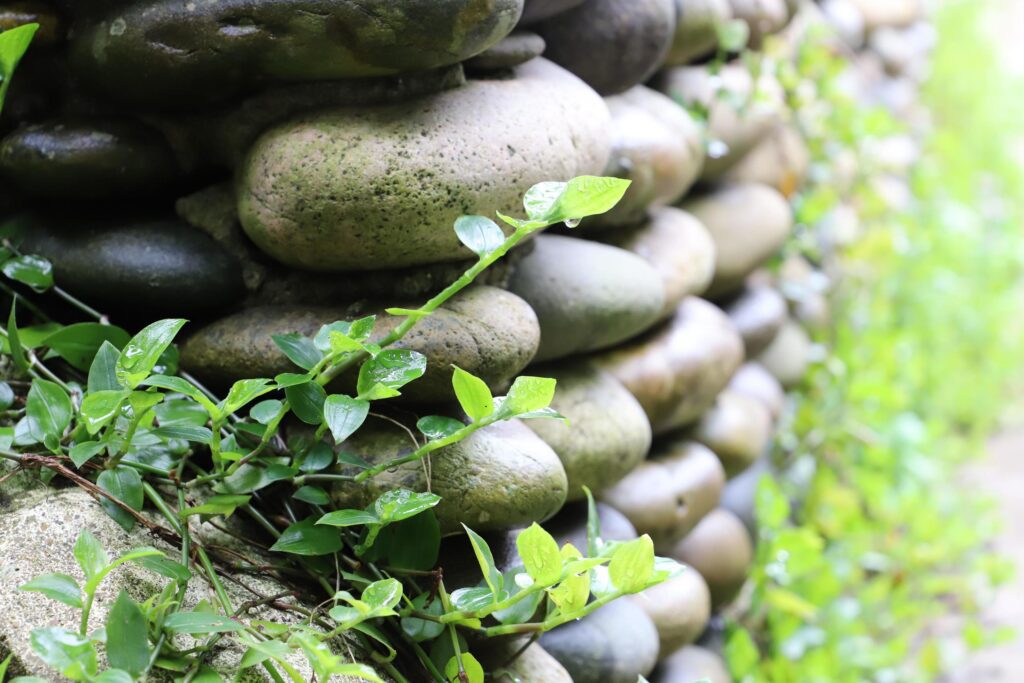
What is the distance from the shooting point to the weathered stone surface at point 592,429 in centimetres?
103

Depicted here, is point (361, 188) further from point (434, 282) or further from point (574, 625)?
point (574, 625)

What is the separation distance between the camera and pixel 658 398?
4.21ft

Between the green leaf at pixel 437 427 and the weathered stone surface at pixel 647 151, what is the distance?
468mm

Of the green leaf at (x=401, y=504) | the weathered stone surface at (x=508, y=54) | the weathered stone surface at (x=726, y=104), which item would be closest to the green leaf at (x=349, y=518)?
the green leaf at (x=401, y=504)

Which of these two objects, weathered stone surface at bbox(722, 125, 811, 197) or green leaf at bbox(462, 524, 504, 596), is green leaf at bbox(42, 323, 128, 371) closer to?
green leaf at bbox(462, 524, 504, 596)

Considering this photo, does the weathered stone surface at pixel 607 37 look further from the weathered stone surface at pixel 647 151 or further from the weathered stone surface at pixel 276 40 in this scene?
the weathered stone surface at pixel 276 40

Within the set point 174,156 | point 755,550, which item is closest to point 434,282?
point 174,156

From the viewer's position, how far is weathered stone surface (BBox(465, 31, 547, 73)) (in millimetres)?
960

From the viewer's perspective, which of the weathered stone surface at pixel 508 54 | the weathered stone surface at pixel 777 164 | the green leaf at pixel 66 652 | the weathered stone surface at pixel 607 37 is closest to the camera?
the green leaf at pixel 66 652

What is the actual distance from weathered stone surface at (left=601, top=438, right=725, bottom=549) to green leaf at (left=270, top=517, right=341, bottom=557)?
0.47 m

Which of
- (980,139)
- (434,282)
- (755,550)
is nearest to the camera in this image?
(434,282)

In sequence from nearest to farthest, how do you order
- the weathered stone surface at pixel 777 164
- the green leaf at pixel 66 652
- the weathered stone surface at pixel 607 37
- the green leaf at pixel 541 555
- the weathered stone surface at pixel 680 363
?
the green leaf at pixel 66 652 < the green leaf at pixel 541 555 < the weathered stone surface at pixel 607 37 < the weathered stone surface at pixel 680 363 < the weathered stone surface at pixel 777 164

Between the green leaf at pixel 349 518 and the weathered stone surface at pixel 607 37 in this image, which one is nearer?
the green leaf at pixel 349 518

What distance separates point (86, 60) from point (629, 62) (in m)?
→ 0.60
